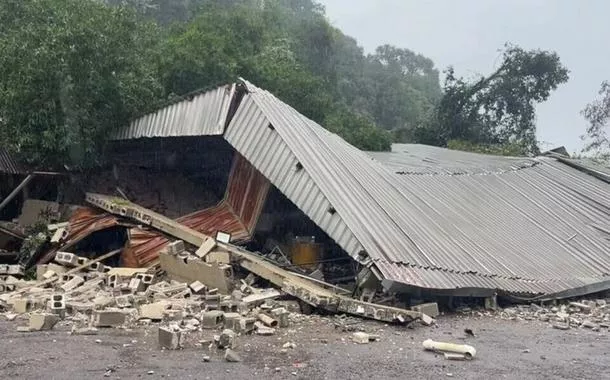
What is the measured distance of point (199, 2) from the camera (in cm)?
3966

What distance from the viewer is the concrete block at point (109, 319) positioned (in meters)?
8.70

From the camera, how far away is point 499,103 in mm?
38031

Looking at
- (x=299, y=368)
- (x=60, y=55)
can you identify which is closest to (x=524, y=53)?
(x=60, y=55)

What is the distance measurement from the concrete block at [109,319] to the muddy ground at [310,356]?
0.21 metres

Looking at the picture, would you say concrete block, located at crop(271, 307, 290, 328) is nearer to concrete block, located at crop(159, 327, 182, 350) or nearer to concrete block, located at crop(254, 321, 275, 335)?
concrete block, located at crop(254, 321, 275, 335)

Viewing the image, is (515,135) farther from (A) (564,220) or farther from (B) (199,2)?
(A) (564,220)

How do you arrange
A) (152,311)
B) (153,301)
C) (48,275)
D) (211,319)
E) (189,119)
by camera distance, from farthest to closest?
(189,119)
(48,275)
(153,301)
(152,311)
(211,319)

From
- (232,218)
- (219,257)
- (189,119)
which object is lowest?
(219,257)

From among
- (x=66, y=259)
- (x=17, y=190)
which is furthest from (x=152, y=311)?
(x=17, y=190)

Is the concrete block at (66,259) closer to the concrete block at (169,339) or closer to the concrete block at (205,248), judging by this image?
the concrete block at (205,248)

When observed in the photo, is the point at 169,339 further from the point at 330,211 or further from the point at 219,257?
the point at 330,211

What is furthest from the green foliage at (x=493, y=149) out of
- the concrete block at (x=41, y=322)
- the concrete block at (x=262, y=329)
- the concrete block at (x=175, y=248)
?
the concrete block at (x=41, y=322)

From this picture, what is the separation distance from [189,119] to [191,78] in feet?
23.9

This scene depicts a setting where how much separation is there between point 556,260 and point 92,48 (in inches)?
424
